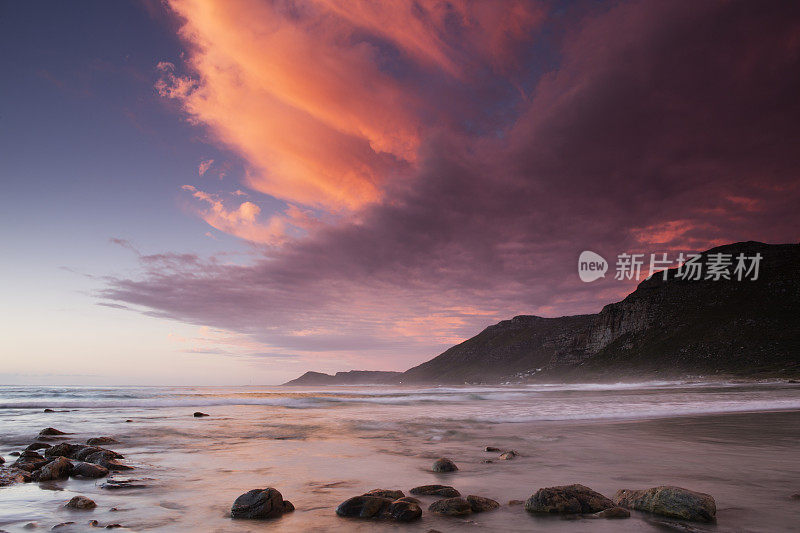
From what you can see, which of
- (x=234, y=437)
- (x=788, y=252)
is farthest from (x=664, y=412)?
(x=788, y=252)

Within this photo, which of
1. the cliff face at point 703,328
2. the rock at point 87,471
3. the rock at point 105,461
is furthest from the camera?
the cliff face at point 703,328

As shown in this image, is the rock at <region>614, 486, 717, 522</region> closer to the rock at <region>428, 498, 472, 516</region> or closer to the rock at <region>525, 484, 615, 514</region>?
the rock at <region>525, 484, 615, 514</region>

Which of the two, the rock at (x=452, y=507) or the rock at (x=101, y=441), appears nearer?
the rock at (x=452, y=507)

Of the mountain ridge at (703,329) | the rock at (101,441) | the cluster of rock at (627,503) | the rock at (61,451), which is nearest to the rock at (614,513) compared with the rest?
the cluster of rock at (627,503)

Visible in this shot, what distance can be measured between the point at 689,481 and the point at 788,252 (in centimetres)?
13920

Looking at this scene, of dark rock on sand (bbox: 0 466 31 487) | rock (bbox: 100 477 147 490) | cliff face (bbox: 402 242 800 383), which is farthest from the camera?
cliff face (bbox: 402 242 800 383)

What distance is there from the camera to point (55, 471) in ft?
24.4

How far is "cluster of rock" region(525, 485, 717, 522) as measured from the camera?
4.76 metres

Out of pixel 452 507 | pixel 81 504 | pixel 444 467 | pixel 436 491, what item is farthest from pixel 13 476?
pixel 452 507

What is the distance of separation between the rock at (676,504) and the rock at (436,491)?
6.95 feet

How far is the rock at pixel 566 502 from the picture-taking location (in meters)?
5.05

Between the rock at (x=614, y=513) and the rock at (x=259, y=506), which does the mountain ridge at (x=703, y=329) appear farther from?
the rock at (x=259, y=506)

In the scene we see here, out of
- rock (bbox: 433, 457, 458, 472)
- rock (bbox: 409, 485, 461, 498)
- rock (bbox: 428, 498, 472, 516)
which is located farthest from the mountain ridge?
rock (bbox: 428, 498, 472, 516)

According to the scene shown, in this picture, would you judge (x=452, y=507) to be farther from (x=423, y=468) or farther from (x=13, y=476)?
(x=13, y=476)
